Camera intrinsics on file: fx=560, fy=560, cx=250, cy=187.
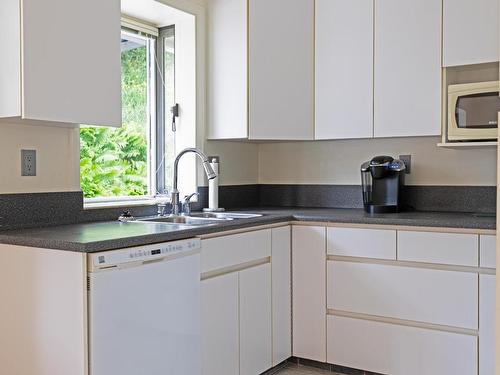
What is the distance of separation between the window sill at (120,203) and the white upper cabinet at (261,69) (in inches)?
→ 22.0

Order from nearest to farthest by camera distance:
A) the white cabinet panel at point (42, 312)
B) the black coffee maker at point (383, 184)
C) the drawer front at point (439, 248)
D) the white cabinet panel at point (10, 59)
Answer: the white cabinet panel at point (42, 312)
the white cabinet panel at point (10, 59)
the drawer front at point (439, 248)
the black coffee maker at point (383, 184)

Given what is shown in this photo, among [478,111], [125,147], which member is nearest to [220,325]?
[125,147]

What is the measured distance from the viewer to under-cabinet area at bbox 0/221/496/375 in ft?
6.22

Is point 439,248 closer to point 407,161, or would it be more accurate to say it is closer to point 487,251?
point 487,251

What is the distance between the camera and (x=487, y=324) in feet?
8.21

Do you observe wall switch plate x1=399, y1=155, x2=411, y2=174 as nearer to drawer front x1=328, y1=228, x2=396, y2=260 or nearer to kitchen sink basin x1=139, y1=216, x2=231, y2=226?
drawer front x1=328, y1=228, x2=396, y2=260

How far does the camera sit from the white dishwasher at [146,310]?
1.85 meters

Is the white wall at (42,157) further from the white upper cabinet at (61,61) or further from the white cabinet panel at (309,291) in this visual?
the white cabinet panel at (309,291)

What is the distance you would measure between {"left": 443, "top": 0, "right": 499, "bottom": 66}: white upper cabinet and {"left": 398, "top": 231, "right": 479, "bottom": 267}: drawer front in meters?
0.91

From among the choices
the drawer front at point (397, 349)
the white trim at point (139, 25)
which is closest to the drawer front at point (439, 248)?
the drawer front at point (397, 349)

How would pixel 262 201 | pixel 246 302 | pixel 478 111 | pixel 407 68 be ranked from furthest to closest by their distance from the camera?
pixel 262 201
pixel 407 68
pixel 478 111
pixel 246 302

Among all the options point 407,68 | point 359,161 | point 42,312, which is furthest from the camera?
point 359,161

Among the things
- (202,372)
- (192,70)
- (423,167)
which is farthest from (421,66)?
(202,372)

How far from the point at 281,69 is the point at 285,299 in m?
1.30
